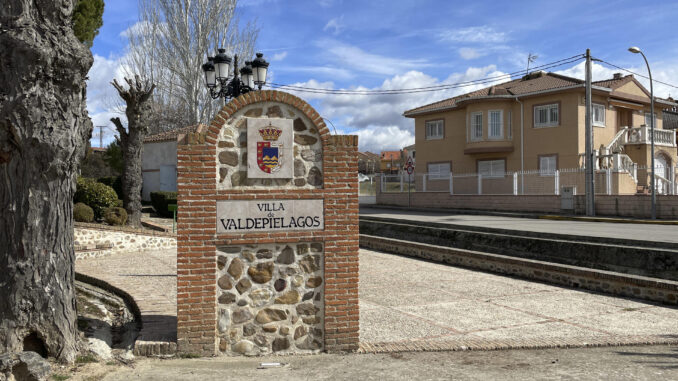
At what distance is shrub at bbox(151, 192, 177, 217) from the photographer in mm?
24042

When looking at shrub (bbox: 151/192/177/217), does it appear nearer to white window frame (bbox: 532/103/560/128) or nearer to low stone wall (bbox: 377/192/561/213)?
low stone wall (bbox: 377/192/561/213)

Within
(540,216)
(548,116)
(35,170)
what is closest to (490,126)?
(548,116)

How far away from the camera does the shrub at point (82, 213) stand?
16953 millimetres

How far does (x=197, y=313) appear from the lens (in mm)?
6230

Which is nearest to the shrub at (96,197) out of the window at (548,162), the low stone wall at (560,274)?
the low stone wall at (560,274)

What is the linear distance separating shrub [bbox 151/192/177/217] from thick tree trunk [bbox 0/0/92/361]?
1788 cm

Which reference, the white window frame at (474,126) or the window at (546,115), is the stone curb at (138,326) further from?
the window at (546,115)

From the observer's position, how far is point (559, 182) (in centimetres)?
2620

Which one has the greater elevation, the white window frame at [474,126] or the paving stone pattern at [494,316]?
the white window frame at [474,126]

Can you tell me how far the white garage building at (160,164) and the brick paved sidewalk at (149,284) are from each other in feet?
48.7

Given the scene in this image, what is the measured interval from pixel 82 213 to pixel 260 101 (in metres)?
12.8

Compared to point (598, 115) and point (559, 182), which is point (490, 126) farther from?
point (559, 182)

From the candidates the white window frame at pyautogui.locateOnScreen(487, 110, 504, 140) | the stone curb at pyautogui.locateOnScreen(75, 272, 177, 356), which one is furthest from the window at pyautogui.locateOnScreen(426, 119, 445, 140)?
the stone curb at pyautogui.locateOnScreen(75, 272, 177, 356)

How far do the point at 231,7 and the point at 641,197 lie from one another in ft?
90.4
